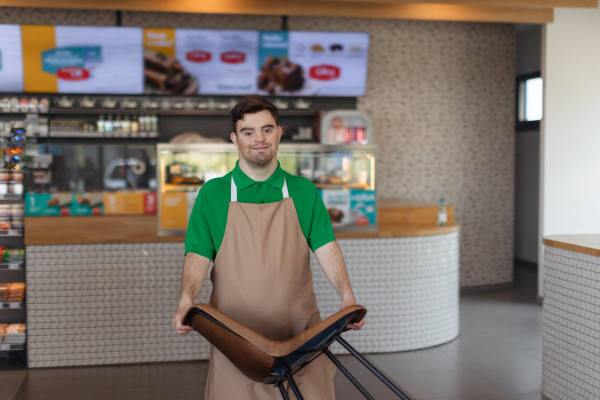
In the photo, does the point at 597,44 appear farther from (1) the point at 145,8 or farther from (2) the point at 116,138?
(2) the point at 116,138

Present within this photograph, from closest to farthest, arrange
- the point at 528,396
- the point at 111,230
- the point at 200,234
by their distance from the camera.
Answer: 1. the point at 200,234
2. the point at 528,396
3. the point at 111,230

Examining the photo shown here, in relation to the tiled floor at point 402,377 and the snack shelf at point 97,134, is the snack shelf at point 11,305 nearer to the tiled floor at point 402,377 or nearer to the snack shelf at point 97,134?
the tiled floor at point 402,377

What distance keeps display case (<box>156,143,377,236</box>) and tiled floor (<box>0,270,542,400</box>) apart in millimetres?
1010

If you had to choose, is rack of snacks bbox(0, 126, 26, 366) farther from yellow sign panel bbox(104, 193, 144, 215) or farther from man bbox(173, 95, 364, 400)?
man bbox(173, 95, 364, 400)

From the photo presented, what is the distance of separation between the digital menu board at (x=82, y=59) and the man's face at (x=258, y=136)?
5.05 meters

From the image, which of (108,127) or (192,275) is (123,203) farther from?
(192,275)

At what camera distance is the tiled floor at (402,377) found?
3.93 m

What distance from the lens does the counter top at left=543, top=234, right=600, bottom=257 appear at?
3.43 meters

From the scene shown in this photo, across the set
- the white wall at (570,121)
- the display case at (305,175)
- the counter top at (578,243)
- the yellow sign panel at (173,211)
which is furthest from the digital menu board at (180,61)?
the counter top at (578,243)

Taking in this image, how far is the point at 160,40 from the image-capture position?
A: 666 centimetres

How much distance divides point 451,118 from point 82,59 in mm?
4229

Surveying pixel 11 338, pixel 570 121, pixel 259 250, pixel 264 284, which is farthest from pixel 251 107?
pixel 570 121

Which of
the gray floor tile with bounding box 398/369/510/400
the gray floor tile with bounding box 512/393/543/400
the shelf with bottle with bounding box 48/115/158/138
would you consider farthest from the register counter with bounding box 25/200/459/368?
the shelf with bottle with bounding box 48/115/158/138

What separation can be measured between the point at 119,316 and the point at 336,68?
3.82 m
